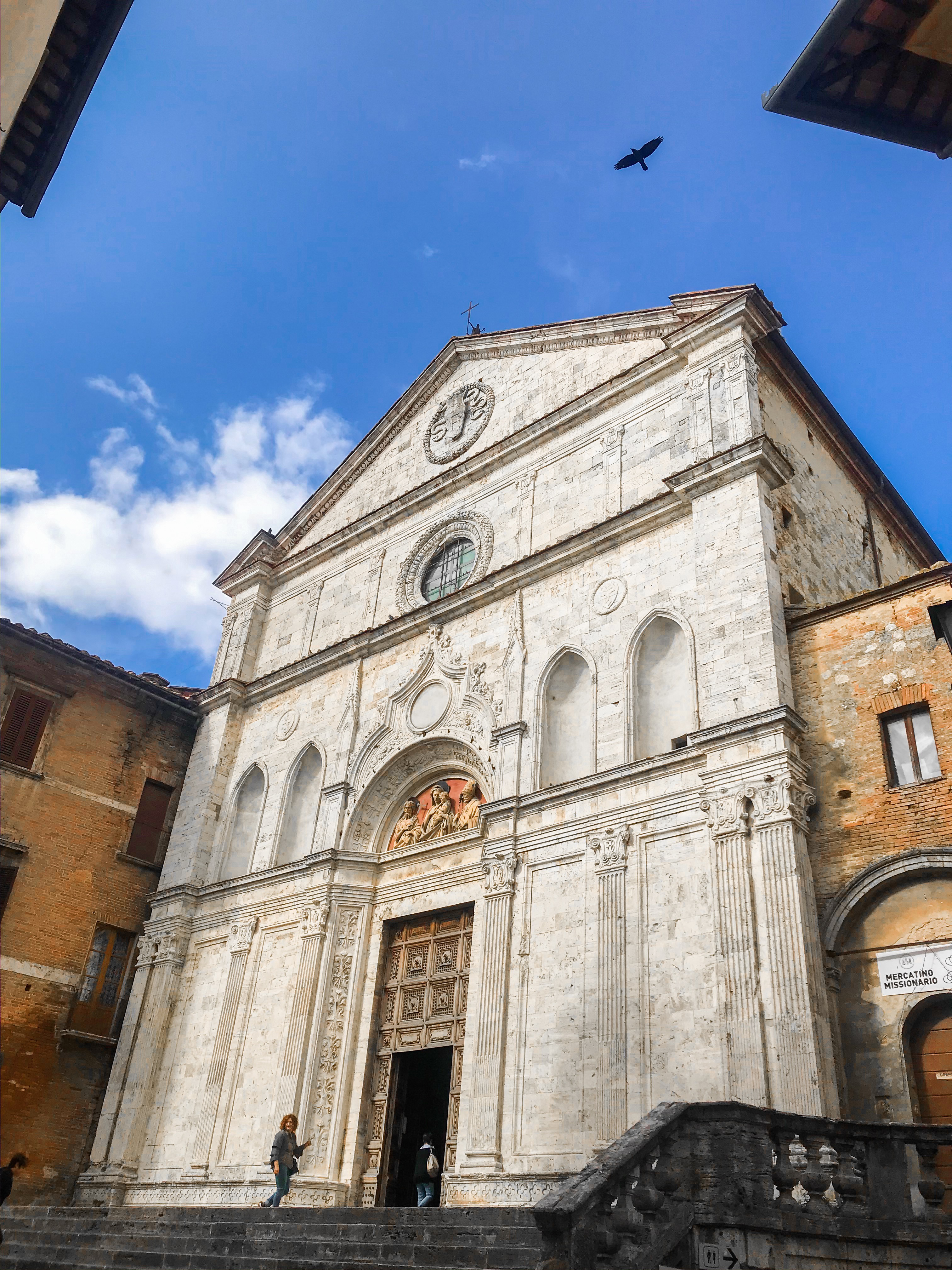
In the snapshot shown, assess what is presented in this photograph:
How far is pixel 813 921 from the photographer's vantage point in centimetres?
1150

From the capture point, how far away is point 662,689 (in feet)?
47.9

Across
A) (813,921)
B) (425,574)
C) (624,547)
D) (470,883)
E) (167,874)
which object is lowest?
(813,921)

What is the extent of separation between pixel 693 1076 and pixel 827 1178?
3533 mm

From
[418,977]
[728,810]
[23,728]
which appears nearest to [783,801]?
[728,810]

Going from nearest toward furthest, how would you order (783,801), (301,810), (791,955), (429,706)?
(791,955) < (783,801) < (429,706) < (301,810)

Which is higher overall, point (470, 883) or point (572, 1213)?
point (470, 883)

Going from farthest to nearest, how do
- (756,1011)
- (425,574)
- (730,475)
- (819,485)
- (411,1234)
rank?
(425,574)
(819,485)
(730,475)
(756,1011)
(411,1234)

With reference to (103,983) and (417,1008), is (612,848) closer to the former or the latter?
(417,1008)

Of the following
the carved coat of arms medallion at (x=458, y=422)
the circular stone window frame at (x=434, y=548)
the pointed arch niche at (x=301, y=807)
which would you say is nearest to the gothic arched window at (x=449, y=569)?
the circular stone window frame at (x=434, y=548)

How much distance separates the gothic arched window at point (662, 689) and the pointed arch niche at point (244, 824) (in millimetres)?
8458

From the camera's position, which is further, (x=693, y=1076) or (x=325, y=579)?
(x=325, y=579)

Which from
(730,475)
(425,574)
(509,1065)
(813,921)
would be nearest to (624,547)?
(730,475)

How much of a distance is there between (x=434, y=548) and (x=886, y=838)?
35.1 ft

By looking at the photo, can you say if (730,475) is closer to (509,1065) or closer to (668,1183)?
(509,1065)
